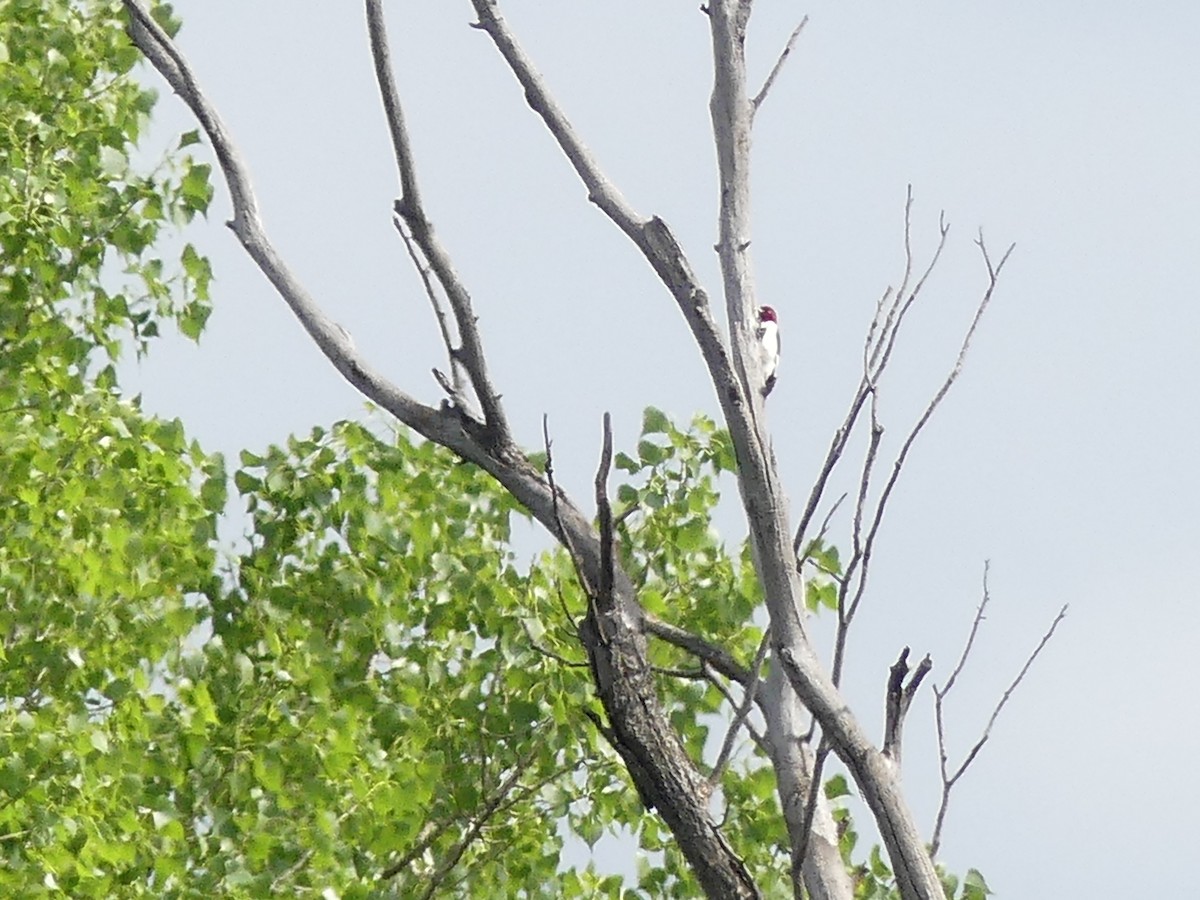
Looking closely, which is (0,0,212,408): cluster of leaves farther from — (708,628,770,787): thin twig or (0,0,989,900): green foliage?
(708,628,770,787): thin twig

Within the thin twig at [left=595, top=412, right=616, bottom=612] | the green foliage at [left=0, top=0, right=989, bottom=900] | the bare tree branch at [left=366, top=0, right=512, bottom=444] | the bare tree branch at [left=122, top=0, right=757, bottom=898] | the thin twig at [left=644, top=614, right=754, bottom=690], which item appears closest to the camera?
the thin twig at [left=595, top=412, right=616, bottom=612]

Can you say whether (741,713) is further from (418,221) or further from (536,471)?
(418,221)

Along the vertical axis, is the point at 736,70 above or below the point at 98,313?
below

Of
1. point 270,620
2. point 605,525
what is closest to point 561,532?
point 605,525

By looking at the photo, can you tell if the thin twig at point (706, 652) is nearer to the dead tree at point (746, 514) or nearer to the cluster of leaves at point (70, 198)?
the dead tree at point (746, 514)

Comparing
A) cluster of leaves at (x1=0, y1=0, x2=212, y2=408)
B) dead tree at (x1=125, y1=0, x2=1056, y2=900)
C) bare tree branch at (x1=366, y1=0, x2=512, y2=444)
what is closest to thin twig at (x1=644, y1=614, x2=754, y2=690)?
dead tree at (x1=125, y1=0, x2=1056, y2=900)

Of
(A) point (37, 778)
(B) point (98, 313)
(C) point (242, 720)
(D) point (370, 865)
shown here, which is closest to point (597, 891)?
(D) point (370, 865)

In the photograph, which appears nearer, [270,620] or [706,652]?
[706,652]

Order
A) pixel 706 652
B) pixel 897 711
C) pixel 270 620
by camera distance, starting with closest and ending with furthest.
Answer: pixel 897 711 → pixel 706 652 → pixel 270 620

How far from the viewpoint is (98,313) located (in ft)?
→ 26.3

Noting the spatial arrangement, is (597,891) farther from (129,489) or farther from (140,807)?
(129,489)

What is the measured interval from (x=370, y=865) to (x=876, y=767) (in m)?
4.15

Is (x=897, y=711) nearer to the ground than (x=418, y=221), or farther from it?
nearer to the ground

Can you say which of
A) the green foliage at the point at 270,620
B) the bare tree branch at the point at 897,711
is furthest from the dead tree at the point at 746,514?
the green foliage at the point at 270,620
